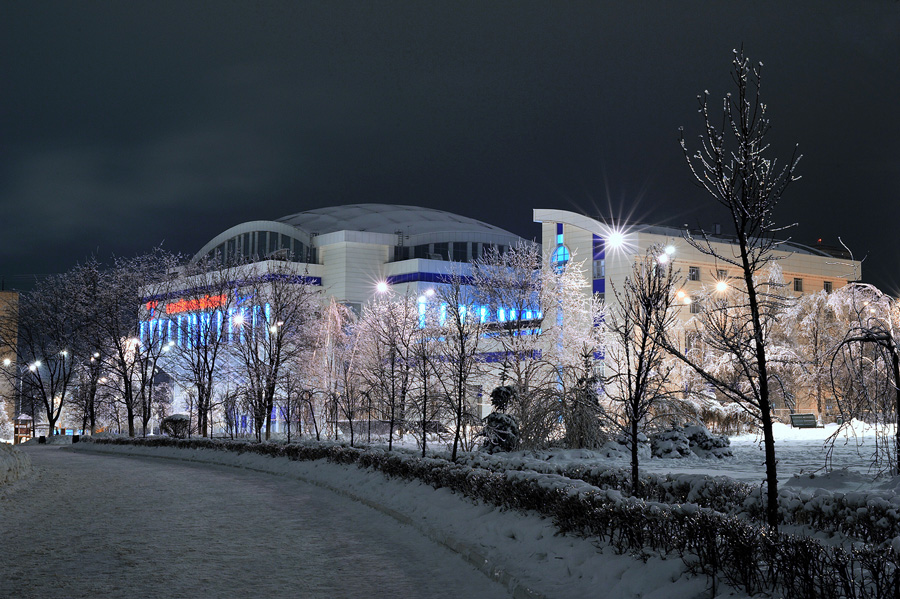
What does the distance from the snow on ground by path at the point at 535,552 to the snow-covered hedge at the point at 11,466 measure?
349 inches

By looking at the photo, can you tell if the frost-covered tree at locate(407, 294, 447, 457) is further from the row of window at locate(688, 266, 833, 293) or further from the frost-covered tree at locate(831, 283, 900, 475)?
the row of window at locate(688, 266, 833, 293)

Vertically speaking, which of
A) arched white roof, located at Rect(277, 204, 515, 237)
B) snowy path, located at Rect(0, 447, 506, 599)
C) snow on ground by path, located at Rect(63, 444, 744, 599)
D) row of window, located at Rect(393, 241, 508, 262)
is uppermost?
arched white roof, located at Rect(277, 204, 515, 237)

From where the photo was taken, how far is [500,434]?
24.4 meters

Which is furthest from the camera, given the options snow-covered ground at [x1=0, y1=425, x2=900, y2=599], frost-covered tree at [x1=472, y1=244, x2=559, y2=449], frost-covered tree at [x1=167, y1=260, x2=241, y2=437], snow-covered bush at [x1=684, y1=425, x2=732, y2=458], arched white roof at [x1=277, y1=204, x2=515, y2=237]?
arched white roof at [x1=277, y1=204, x2=515, y2=237]

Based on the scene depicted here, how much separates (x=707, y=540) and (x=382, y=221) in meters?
82.9

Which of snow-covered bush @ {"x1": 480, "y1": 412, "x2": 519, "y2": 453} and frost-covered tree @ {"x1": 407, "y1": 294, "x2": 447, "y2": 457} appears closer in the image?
frost-covered tree @ {"x1": 407, "y1": 294, "x2": 447, "y2": 457}

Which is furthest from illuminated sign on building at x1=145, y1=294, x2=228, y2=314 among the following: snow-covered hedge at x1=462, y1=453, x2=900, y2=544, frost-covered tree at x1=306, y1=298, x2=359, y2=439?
snow-covered hedge at x1=462, y1=453, x2=900, y2=544

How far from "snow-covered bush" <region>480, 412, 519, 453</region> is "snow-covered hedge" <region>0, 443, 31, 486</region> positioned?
12438mm

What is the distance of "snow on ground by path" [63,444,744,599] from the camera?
6.97 meters

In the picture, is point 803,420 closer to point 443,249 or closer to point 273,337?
point 273,337

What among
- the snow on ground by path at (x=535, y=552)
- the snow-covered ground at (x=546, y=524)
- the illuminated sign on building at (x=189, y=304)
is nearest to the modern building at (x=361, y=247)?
the illuminated sign on building at (x=189, y=304)

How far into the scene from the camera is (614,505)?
8.48m

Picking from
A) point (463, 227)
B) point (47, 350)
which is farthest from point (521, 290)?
point (463, 227)

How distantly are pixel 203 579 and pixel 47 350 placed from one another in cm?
5433
